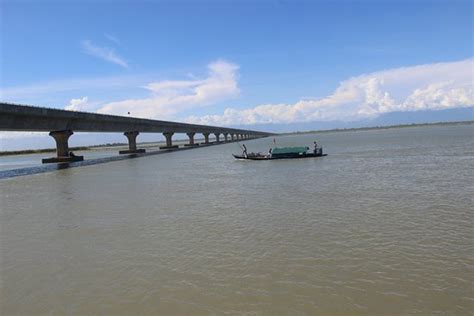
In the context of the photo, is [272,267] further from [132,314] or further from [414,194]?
[414,194]

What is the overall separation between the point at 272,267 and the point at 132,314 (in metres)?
3.39

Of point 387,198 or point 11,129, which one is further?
point 11,129

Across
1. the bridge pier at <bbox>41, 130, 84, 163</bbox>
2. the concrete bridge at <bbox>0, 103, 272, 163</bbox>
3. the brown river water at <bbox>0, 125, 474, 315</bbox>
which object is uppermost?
the concrete bridge at <bbox>0, 103, 272, 163</bbox>

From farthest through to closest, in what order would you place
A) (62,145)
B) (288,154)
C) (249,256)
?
(62,145) < (288,154) < (249,256)

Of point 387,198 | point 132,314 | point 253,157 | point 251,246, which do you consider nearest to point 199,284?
point 132,314

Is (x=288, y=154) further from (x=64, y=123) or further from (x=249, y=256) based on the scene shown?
(x=249, y=256)

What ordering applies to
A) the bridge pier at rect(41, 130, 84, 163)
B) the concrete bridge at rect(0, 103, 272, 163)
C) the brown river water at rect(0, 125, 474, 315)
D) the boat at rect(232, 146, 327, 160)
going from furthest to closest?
the bridge pier at rect(41, 130, 84, 163)
the boat at rect(232, 146, 327, 160)
the concrete bridge at rect(0, 103, 272, 163)
the brown river water at rect(0, 125, 474, 315)

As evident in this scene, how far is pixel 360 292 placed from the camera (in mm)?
7445

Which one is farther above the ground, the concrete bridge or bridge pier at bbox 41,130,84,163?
the concrete bridge

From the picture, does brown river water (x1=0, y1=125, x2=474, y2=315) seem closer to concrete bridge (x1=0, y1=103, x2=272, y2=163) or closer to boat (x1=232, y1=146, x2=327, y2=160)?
concrete bridge (x1=0, y1=103, x2=272, y2=163)

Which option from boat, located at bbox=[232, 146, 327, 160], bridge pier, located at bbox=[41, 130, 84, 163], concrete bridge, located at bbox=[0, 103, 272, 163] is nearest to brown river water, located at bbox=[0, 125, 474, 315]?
concrete bridge, located at bbox=[0, 103, 272, 163]

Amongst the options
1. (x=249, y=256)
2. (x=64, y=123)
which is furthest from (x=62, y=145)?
(x=249, y=256)

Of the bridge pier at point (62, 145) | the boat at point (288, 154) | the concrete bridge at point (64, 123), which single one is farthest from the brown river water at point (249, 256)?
the bridge pier at point (62, 145)

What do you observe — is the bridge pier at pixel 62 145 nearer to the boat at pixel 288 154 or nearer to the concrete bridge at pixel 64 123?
the concrete bridge at pixel 64 123
